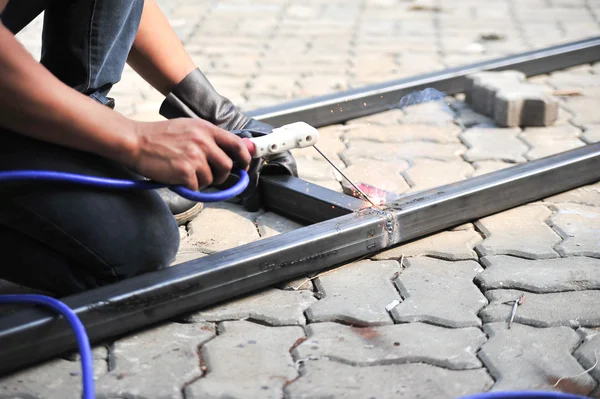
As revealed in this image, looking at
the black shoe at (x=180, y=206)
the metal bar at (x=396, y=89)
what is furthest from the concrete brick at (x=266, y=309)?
the metal bar at (x=396, y=89)

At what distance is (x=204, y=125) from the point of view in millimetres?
1845

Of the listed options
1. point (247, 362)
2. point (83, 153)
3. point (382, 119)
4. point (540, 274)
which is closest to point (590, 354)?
point (540, 274)

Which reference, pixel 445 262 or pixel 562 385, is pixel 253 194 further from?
pixel 562 385

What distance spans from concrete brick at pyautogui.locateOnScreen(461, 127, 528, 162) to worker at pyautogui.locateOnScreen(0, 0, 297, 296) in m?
1.38

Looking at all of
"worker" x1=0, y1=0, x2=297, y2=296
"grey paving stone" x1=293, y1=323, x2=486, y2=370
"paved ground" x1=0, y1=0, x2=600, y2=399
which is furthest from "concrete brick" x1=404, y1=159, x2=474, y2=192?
"worker" x1=0, y1=0, x2=297, y2=296

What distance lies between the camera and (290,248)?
6.73 ft

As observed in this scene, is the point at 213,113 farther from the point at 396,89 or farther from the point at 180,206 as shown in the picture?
the point at 396,89

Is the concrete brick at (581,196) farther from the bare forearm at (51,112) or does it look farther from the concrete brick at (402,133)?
the bare forearm at (51,112)

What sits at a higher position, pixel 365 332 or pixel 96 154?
pixel 96 154

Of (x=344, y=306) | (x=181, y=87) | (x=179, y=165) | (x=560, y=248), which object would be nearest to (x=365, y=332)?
(x=344, y=306)

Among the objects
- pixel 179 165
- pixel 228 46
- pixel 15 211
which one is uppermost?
pixel 179 165

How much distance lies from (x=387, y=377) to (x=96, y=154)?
0.82 m

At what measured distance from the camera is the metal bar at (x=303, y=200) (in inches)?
92.0

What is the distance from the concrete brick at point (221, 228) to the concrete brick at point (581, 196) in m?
0.93
